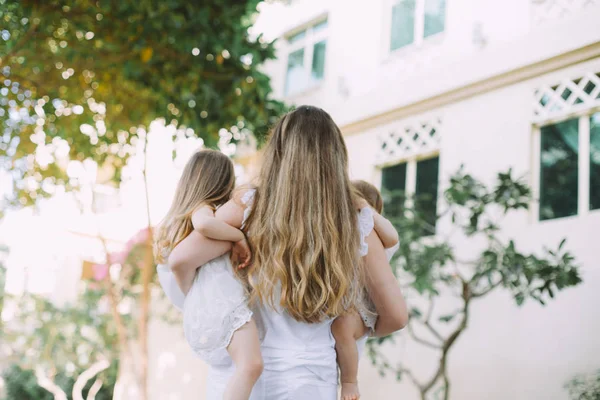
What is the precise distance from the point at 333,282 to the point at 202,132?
390cm

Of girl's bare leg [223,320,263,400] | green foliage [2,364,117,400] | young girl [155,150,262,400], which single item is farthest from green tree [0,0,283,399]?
green foliage [2,364,117,400]

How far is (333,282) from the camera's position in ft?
6.52

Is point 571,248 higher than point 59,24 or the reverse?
the reverse

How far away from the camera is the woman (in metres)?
1.96

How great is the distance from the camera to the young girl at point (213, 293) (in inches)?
76.4

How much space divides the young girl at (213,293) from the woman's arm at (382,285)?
15.9 inches

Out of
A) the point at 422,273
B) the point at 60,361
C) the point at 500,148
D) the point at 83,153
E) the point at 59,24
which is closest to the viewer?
the point at 422,273

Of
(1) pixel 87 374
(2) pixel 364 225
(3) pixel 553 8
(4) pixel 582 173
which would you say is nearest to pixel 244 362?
(2) pixel 364 225

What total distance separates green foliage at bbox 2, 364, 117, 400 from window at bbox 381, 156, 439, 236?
5.95 meters

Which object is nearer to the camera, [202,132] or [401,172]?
[202,132]

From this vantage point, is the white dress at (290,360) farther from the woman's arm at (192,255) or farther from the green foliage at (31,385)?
the green foliage at (31,385)

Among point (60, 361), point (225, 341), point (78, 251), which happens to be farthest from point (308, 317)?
point (78, 251)

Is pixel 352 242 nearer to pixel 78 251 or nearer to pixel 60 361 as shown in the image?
pixel 60 361

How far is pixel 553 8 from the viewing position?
5.94m
